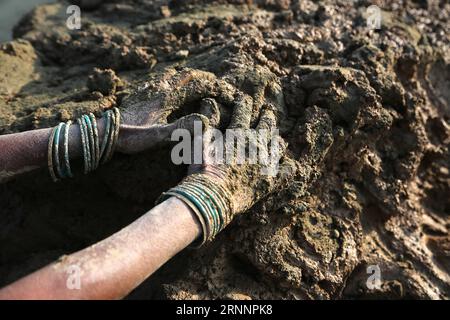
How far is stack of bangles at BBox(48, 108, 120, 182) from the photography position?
2619mm

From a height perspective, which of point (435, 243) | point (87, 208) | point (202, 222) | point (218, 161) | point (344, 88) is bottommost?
point (435, 243)

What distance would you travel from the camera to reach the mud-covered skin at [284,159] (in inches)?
114

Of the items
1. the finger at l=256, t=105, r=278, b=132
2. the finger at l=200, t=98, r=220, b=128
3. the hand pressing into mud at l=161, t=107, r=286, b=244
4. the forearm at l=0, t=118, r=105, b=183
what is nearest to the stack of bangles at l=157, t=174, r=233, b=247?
the hand pressing into mud at l=161, t=107, r=286, b=244

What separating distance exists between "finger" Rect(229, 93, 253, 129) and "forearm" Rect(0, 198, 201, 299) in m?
0.61

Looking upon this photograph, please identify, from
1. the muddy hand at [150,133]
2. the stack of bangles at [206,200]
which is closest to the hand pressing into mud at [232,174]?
the stack of bangles at [206,200]

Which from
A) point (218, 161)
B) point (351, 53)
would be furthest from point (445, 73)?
point (218, 161)

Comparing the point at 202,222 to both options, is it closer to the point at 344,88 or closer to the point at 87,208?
the point at 87,208

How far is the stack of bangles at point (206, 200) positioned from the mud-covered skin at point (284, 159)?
34 cm

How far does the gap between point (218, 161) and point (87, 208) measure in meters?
0.91

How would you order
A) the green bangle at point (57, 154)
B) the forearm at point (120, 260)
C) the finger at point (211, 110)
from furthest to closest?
the finger at point (211, 110), the green bangle at point (57, 154), the forearm at point (120, 260)

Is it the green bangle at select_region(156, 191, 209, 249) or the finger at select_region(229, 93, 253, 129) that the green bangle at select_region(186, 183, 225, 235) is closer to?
the green bangle at select_region(156, 191, 209, 249)

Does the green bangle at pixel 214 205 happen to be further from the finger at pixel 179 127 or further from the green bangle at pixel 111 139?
the green bangle at pixel 111 139

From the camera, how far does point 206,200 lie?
245 cm
